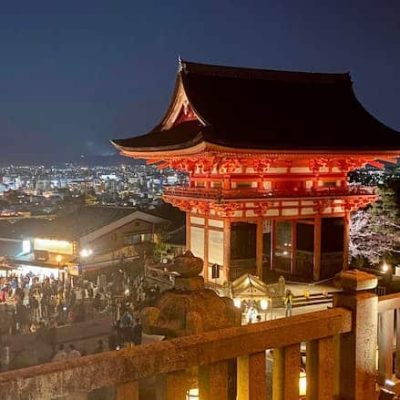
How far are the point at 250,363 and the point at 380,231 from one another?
26.6 metres

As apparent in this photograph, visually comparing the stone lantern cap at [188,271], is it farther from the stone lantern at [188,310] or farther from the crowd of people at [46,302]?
the crowd of people at [46,302]

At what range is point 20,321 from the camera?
61.4ft

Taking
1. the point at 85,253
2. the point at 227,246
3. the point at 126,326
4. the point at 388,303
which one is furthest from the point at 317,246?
the point at 388,303

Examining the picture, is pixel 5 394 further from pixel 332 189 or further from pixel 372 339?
pixel 332 189

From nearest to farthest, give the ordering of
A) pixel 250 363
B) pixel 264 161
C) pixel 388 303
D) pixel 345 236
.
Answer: pixel 250 363, pixel 388 303, pixel 264 161, pixel 345 236

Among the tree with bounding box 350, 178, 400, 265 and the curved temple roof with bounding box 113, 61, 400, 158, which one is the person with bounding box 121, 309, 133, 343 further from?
the tree with bounding box 350, 178, 400, 265

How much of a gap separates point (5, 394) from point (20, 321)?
1691cm

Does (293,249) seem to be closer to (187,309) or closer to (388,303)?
(388,303)

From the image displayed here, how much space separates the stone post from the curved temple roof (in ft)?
50.9

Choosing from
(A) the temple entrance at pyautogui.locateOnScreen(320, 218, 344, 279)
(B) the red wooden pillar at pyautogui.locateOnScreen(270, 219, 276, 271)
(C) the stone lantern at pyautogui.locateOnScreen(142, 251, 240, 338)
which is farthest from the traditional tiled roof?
(C) the stone lantern at pyautogui.locateOnScreen(142, 251, 240, 338)

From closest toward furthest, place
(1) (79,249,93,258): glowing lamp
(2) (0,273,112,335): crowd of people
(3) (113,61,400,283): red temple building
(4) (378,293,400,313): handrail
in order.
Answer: (4) (378,293,400,313): handrail
(2) (0,273,112,335): crowd of people
(3) (113,61,400,283): red temple building
(1) (79,249,93,258): glowing lamp

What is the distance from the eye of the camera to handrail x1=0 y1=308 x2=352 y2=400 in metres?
3.02

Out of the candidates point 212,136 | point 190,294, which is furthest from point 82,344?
point 190,294

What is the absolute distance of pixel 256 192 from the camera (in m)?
21.4
